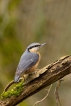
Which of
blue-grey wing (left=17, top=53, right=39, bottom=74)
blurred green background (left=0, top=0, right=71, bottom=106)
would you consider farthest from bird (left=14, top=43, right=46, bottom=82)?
blurred green background (left=0, top=0, right=71, bottom=106)

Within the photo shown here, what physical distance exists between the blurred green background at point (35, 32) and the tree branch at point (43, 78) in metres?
1.22

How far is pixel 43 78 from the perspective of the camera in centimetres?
216

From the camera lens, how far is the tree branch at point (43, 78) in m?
2.13

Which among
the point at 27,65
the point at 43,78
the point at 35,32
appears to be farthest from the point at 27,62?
the point at 35,32

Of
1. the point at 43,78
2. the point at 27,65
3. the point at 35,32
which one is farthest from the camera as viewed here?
the point at 35,32

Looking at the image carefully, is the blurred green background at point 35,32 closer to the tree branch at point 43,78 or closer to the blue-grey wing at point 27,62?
the blue-grey wing at point 27,62

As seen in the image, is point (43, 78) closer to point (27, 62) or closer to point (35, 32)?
point (27, 62)

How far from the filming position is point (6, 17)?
3.74 metres

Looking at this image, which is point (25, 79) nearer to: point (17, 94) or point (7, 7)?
point (17, 94)

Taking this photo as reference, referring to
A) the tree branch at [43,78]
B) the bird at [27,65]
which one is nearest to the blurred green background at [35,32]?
the bird at [27,65]

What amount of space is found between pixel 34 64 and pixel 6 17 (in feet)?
4.96

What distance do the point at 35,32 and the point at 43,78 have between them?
1688 mm

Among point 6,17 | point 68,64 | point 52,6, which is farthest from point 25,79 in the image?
point 52,6

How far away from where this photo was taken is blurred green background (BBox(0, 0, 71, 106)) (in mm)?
3746
